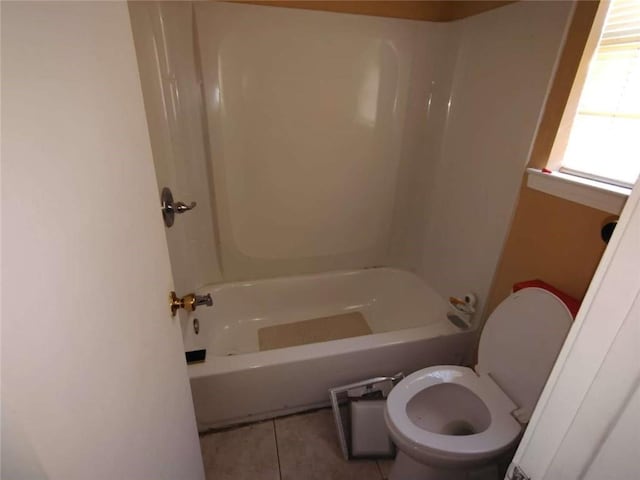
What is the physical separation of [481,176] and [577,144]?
1.37 ft

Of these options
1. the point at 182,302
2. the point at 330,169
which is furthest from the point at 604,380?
the point at 330,169

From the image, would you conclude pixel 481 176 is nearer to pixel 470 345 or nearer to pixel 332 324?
pixel 470 345

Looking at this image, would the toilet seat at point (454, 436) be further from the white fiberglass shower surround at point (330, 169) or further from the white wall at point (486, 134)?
the white wall at point (486, 134)

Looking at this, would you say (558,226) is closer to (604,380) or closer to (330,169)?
(604,380)

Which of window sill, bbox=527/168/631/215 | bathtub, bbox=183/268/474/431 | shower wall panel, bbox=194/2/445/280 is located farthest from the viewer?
shower wall panel, bbox=194/2/445/280

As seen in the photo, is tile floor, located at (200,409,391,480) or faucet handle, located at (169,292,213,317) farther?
tile floor, located at (200,409,391,480)

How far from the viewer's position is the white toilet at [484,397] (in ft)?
3.12

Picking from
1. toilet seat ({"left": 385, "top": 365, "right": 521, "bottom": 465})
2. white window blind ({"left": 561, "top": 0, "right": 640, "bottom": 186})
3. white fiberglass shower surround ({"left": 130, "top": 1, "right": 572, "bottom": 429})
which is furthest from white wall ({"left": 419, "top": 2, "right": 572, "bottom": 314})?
toilet seat ({"left": 385, "top": 365, "right": 521, "bottom": 465})

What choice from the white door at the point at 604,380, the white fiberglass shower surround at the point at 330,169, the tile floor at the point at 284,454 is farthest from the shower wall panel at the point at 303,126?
the white door at the point at 604,380

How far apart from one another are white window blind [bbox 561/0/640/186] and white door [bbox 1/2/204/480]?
1348 millimetres

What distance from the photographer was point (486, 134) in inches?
57.6

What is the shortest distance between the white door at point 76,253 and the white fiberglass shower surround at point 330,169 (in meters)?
0.84

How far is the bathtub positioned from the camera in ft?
4.28

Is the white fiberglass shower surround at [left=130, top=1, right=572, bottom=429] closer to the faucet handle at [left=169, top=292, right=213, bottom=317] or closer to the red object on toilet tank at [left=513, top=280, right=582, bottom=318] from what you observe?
the red object on toilet tank at [left=513, top=280, right=582, bottom=318]
